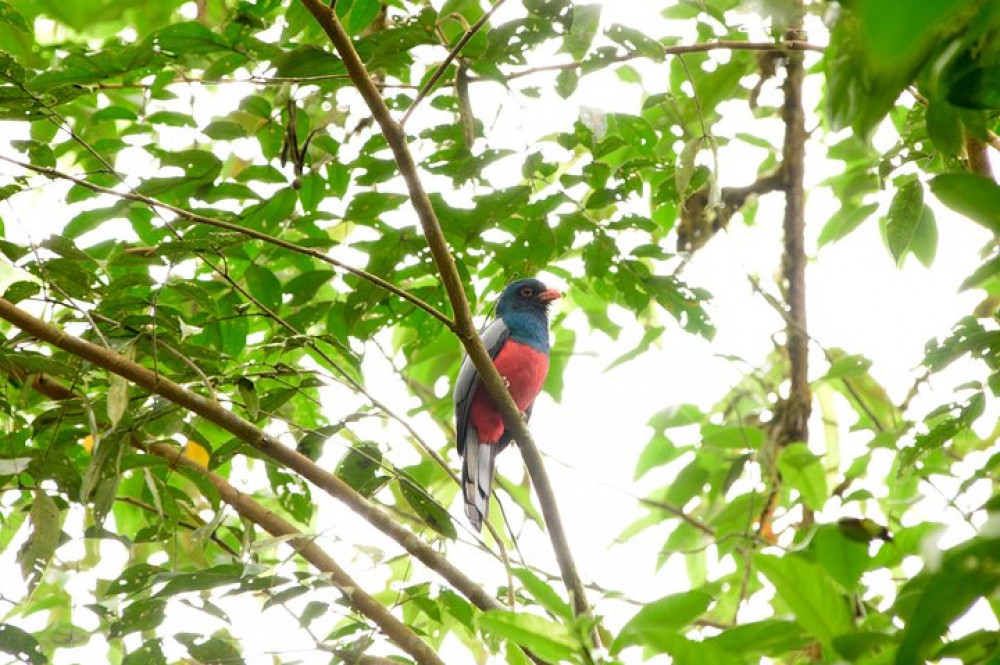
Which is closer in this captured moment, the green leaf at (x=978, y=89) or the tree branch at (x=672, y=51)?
the green leaf at (x=978, y=89)

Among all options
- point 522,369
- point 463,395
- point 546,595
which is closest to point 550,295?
point 522,369

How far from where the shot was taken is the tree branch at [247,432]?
230 centimetres

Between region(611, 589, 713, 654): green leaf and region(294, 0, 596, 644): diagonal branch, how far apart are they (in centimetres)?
88

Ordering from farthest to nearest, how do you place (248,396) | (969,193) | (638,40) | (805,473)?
(805,473)
(638,40)
(248,396)
(969,193)

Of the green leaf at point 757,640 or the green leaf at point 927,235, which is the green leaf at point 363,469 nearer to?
the green leaf at point 927,235

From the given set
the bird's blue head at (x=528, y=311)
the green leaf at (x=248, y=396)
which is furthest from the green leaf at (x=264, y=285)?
the bird's blue head at (x=528, y=311)

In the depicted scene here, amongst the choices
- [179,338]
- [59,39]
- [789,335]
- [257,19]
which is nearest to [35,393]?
[179,338]

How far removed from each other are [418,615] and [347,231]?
165cm

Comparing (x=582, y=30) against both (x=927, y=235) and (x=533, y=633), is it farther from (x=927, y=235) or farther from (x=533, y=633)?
(x=533, y=633)

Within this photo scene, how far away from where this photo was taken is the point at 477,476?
4312 millimetres

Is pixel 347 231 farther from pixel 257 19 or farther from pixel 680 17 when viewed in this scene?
pixel 680 17

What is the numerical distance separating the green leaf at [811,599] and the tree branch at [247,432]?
4.48 ft

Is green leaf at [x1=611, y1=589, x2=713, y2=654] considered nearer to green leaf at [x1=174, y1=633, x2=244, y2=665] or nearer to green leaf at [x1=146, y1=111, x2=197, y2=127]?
green leaf at [x1=174, y1=633, x2=244, y2=665]

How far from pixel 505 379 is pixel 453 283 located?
8.72ft
